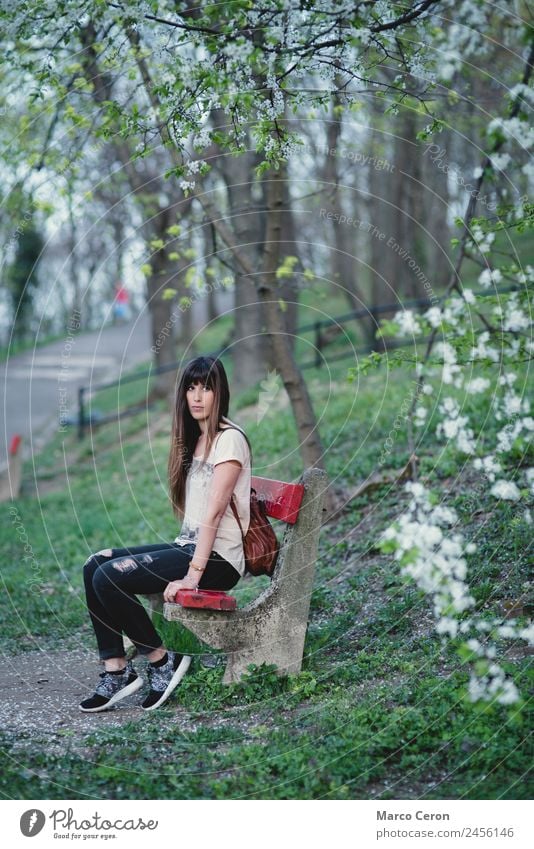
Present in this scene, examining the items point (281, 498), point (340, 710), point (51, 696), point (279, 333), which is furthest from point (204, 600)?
point (279, 333)

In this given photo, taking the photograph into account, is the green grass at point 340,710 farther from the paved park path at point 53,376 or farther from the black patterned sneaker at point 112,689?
the paved park path at point 53,376

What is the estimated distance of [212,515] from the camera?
4.38 meters

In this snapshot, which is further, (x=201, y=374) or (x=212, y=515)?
(x=201, y=374)

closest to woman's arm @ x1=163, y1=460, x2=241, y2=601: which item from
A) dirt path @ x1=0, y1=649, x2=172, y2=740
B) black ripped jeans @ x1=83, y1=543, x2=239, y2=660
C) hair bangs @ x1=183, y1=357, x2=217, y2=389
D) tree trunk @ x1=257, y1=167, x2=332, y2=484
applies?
black ripped jeans @ x1=83, y1=543, x2=239, y2=660

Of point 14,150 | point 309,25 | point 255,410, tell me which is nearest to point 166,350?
point 255,410

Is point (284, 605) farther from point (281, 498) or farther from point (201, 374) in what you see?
point (201, 374)

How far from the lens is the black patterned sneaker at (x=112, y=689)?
15.3 ft

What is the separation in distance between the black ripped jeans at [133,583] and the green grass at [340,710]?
0.45 m

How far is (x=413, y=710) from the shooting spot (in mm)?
4109

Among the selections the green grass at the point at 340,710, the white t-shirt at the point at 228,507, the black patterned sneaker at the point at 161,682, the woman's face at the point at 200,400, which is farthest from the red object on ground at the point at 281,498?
the black patterned sneaker at the point at 161,682

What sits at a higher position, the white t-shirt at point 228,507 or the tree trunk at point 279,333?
the tree trunk at point 279,333

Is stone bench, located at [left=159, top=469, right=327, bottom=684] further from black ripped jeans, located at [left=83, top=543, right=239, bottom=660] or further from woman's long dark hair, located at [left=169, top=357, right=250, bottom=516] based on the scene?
woman's long dark hair, located at [left=169, top=357, right=250, bottom=516]

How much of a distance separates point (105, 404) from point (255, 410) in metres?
7.31

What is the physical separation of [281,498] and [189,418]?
66cm
